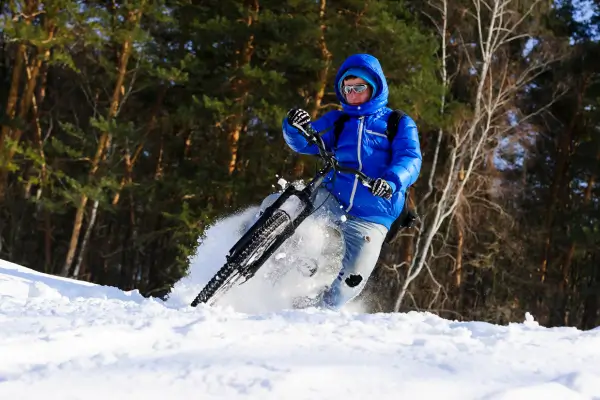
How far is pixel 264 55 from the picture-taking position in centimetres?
1308

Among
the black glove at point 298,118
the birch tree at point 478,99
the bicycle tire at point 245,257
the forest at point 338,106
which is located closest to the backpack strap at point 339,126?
the black glove at point 298,118

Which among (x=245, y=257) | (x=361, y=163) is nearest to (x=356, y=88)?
(x=361, y=163)

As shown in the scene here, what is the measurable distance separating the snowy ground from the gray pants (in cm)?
105

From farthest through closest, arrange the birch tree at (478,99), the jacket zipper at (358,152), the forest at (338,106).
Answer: the forest at (338,106) < the birch tree at (478,99) < the jacket zipper at (358,152)

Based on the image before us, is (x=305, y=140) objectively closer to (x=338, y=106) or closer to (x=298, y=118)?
(x=298, y=118)

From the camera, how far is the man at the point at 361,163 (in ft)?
13.9

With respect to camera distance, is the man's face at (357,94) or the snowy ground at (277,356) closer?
the snowy ground at (277,356)

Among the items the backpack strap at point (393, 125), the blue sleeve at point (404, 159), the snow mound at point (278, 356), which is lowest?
the snow mound at point (278, 356)

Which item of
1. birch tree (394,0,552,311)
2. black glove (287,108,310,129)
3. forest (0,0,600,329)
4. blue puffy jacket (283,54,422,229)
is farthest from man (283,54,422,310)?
birch tree (394,0,552,311)

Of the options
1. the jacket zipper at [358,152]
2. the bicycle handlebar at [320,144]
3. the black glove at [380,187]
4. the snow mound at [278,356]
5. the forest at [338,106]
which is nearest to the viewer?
the snow mound at [278,356]

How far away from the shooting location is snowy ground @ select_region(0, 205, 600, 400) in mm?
1808

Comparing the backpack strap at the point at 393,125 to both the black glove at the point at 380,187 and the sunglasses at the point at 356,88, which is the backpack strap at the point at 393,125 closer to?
the sunglasses at the point at 356,88

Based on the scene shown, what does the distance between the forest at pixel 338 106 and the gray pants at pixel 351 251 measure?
256 inches

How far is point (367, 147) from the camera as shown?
14.1ft
